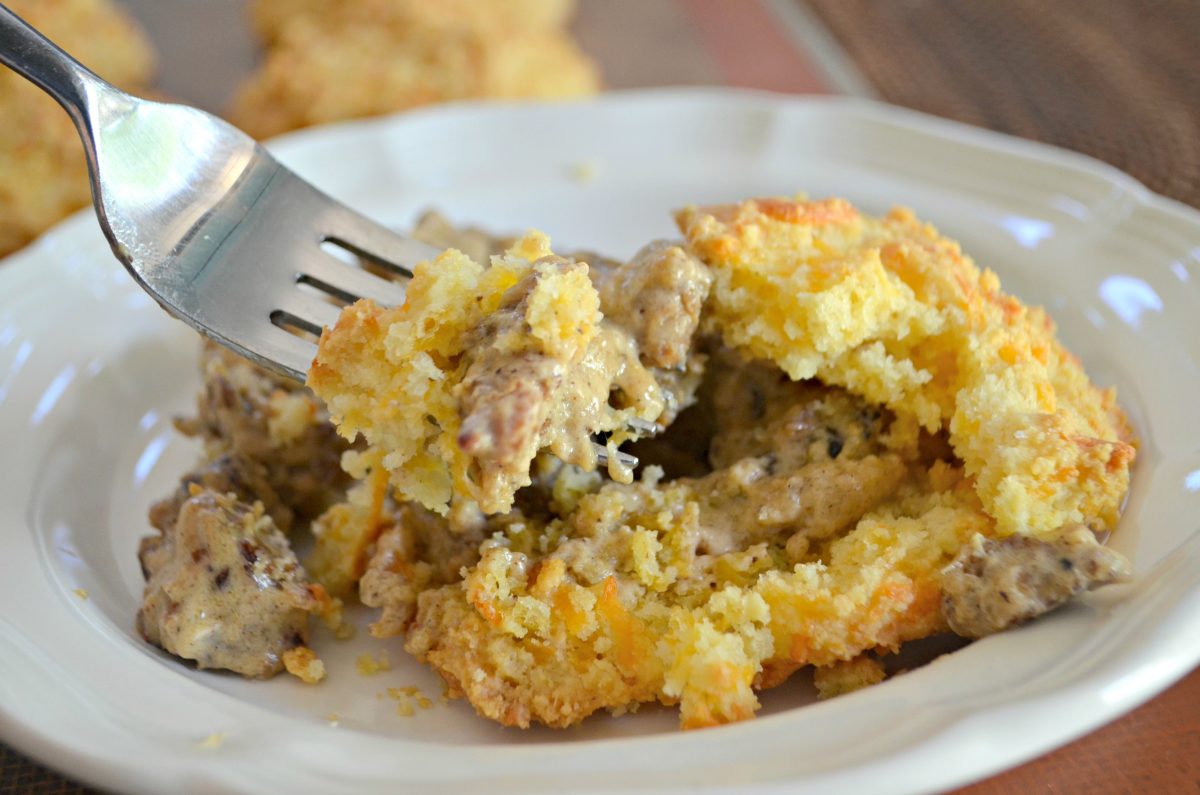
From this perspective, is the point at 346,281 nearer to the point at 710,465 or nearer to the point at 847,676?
the point at 710,465

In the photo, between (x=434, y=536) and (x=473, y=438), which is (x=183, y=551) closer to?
(x=434, y=536)

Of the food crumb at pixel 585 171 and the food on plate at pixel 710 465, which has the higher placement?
the food on plate at pixel 710 465

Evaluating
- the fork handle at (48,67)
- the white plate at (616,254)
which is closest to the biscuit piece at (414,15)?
the white plate at (616,254)

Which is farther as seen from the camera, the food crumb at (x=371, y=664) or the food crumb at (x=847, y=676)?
the food crumb at (x=371, y=664)

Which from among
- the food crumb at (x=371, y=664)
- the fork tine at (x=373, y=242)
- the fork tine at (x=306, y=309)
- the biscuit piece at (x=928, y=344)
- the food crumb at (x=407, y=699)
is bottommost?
the food crumb at (x=371, y=664)

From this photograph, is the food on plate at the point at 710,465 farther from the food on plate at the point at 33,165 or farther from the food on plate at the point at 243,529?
the food on plate at the point at 33,165

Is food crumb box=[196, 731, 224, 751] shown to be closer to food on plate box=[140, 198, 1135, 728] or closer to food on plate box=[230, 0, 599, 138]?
food on plate box=[140, 198, 1135, 728]

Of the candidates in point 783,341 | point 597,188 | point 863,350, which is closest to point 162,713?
point 783,341

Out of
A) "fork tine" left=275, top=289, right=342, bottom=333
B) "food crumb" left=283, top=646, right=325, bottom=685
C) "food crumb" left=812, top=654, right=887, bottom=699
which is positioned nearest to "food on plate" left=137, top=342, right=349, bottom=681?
"food crumb" left=283, top=646, right=325, bottom=685
